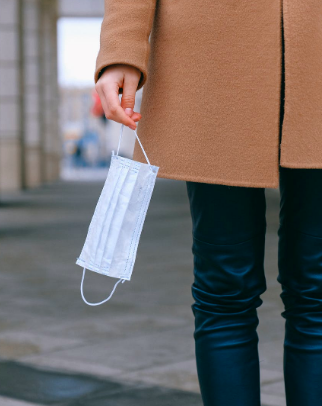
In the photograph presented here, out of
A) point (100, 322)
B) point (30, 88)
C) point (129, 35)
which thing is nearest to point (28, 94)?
point (30, 88)

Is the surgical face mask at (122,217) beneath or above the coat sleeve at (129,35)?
beneath

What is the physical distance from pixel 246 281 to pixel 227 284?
4 centimetres

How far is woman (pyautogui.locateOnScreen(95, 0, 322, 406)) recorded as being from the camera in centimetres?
166

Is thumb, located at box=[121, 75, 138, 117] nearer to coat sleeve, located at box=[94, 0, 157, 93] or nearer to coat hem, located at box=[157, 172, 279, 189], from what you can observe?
coat sleeve, located at box=[94, 0, 157, 93]

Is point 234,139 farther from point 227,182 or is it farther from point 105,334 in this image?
point 105,334

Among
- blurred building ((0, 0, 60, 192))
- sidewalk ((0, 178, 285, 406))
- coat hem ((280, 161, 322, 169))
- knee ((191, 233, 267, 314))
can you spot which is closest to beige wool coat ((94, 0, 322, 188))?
coat hem ((280, 161, 322, 169))

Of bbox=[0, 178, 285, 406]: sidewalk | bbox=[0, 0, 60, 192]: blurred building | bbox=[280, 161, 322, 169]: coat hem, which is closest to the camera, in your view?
bbox=[280, 161, 322, 169]: coat hem

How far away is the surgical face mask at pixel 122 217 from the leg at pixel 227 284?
5.2 inches

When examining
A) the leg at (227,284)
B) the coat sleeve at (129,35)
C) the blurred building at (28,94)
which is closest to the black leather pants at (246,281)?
the leg at (227,284)

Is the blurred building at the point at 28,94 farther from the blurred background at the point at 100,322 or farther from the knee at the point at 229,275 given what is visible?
the knee at the point at 229,275

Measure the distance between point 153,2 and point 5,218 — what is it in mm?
8288

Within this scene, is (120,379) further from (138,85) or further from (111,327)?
(138,85)

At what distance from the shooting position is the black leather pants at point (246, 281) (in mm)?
1706

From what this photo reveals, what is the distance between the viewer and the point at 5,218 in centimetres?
977
